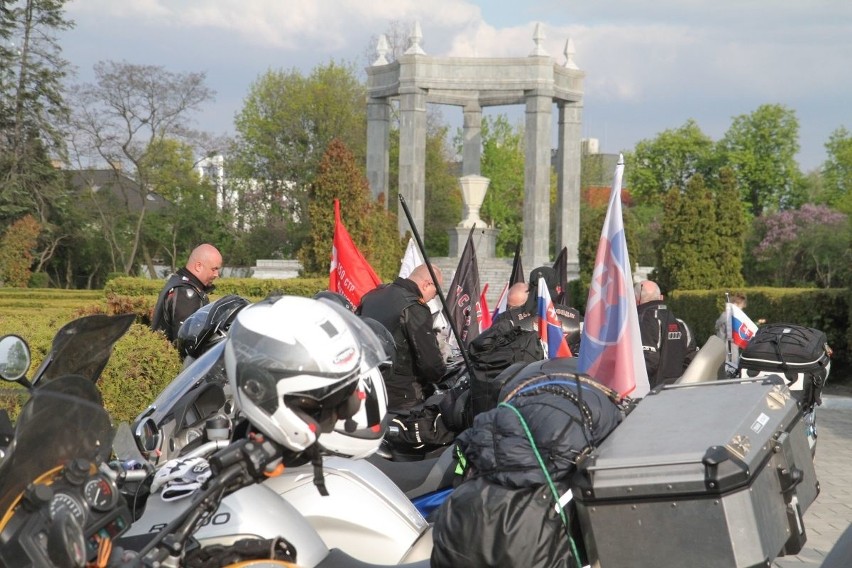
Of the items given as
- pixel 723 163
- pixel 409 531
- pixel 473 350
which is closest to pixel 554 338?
pixel 473 350

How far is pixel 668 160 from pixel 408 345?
65556 millimetres

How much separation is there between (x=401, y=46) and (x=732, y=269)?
1417 inches

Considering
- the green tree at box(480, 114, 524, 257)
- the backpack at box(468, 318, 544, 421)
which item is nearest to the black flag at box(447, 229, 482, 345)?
the backpack at box(468, 318, 544, 421)

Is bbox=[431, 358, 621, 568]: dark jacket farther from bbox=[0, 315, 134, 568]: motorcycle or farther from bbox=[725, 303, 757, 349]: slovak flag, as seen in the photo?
bbox=[725, 303, 757, 349]: slovak flag

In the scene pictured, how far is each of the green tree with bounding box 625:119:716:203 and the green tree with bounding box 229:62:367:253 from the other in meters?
18.8

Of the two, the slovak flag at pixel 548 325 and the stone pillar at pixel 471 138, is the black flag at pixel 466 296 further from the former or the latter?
the stone pillar at pixel 471 138

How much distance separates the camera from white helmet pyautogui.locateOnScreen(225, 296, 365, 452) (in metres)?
2.67

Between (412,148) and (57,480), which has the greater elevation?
(412,148)

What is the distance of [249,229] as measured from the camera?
5847cm

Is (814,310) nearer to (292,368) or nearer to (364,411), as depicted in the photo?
(364,411)

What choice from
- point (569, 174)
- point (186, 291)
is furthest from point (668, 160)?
point (186, 291)

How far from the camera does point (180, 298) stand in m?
7.44

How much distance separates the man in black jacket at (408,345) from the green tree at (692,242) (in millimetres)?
22606

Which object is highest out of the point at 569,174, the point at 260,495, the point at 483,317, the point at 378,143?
the point at 378,143
